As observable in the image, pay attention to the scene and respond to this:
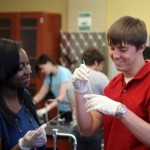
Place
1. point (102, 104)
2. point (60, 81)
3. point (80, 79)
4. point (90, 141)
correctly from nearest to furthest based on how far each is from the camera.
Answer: point (102, 104)
point (80, 79)
point (90, 141)
point (60, 81)

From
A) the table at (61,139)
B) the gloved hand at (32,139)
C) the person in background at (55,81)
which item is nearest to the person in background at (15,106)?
the gloved hand at (32,139)

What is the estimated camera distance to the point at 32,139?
140cm

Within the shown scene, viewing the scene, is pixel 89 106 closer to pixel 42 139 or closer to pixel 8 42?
pixel 42 139

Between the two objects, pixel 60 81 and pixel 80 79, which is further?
pixel 60 81

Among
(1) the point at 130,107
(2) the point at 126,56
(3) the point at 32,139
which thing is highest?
(2) the point at 126,56

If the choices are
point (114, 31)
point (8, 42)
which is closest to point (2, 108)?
point (8, 42)

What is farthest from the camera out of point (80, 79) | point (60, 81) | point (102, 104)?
point (60, 81)

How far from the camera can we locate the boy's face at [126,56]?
1.39 m

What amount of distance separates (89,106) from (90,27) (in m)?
3.67

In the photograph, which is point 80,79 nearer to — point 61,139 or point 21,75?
point 21,75

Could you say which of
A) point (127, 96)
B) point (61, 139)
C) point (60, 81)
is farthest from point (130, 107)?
Answer: point (60, 81)

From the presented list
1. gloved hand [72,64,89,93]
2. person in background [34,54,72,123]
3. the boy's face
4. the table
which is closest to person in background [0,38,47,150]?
gloved hand [72,64,89,93]

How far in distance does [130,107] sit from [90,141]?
1479 millimetres

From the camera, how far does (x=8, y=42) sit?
1.50 metres
